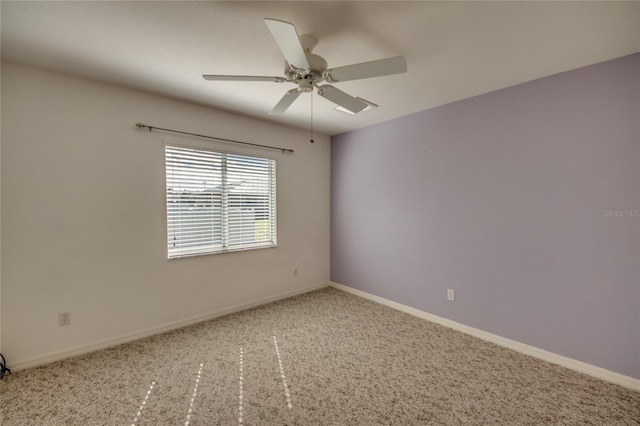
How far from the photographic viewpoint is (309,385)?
195cm

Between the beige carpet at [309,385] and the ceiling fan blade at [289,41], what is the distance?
2.15 metres

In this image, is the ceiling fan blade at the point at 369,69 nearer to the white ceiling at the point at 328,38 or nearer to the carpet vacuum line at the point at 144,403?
the white ceiling at the point at 328,38

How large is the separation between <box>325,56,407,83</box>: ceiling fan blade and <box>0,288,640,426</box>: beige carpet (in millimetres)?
2105

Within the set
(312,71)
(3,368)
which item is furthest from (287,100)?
(3,368)

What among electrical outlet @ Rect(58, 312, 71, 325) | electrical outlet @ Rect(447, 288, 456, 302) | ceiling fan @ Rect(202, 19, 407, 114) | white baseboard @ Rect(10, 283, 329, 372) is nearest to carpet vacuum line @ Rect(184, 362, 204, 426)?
white baseboard @ Rect(10, 283, 329, 372)

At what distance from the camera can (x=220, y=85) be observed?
2439mm

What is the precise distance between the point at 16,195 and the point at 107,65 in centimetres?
122

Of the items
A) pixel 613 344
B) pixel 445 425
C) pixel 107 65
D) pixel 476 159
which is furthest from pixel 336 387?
pixel 107 65

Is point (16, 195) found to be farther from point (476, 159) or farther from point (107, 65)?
point (476, 159)

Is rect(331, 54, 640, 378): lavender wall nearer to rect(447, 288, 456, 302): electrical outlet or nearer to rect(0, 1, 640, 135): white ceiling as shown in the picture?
rect(447, 288, 456, 302): electrical outlet

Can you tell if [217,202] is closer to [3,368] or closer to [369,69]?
[3,368]

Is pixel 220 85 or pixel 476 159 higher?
pixel 220 85

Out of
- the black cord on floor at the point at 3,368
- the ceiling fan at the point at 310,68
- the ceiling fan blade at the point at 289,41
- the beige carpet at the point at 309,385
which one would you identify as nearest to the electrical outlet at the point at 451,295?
the beige carpet at the point at 309,385

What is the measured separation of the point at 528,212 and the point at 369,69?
77.5 inches
